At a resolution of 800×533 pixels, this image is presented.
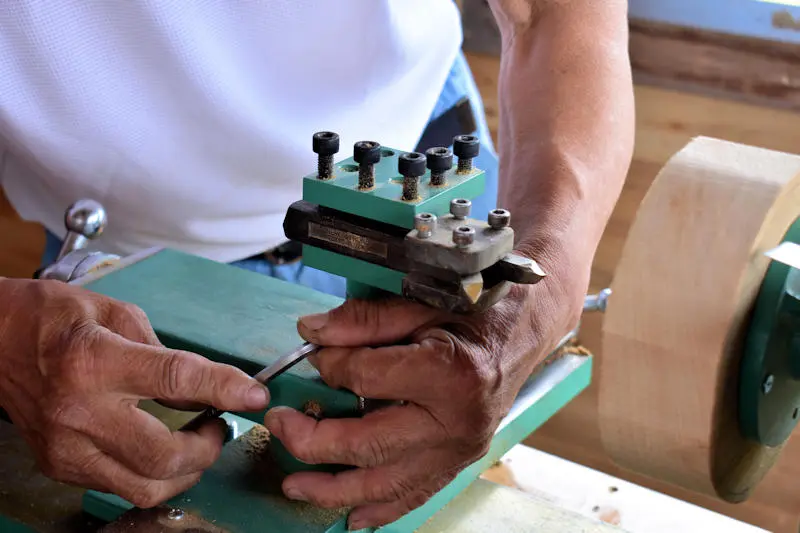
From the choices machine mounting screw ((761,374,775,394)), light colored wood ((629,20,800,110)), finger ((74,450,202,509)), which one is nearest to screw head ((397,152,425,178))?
finger ((74,450,202,509))

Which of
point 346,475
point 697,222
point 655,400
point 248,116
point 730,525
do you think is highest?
point 248,116

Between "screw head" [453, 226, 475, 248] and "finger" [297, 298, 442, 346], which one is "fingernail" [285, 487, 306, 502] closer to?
"finger" [297, 298, 442, 346]

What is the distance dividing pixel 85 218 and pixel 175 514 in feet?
1.41

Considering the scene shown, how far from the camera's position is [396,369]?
79 cm

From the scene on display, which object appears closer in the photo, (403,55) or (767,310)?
(767,310)

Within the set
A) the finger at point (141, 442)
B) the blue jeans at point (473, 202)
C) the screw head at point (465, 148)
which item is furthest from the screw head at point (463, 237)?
the blue jeans at point (473, 202)

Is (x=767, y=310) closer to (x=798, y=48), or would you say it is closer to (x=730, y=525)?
(x=730, y=525)

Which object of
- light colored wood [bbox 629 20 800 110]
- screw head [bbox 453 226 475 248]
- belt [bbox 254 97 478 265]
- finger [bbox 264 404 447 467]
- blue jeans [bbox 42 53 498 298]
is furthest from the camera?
light colored wood [bbox 629 20 800 110]

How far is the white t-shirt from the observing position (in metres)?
1.10

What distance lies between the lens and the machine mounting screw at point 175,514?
0.85 meters

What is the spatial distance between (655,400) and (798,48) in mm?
1255

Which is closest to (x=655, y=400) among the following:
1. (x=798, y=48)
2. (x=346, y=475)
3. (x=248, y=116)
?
(x=346, y=475)

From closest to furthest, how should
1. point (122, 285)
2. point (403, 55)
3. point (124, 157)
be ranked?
point (122, 285)
point (124, 157)
point (403, 55)

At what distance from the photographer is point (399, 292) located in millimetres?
781
